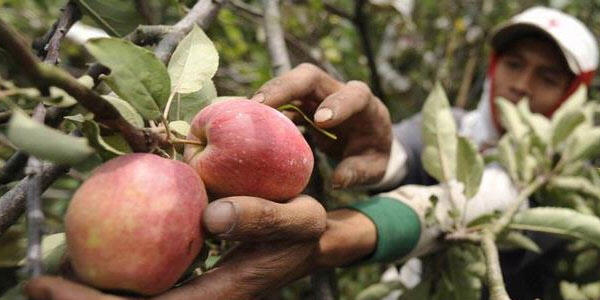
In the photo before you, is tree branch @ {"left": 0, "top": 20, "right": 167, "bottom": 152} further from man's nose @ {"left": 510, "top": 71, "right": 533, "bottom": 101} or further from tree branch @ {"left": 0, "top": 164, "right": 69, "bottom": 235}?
man's nose @ {"left": 510, "top": 71, "right": 533, "bottom": 101}

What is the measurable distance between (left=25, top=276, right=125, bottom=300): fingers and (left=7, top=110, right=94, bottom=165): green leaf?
0.35ft

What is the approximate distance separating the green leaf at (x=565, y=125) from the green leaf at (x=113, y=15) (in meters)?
0.91

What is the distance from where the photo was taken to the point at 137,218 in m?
0.52

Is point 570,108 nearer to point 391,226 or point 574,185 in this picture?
point 574,185

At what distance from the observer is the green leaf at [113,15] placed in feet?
2.82

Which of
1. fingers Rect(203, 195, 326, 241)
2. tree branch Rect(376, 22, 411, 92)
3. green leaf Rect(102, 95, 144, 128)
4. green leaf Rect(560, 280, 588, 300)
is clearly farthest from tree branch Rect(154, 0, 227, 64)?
tree branch Rect(376, 22, 411, 92)

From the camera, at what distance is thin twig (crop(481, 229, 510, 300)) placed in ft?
2.52

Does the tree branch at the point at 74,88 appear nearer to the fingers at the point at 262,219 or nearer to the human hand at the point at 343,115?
the fingers at the point at 262,219

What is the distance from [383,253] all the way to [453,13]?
7.63 ft

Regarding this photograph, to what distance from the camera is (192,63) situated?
671 millimetres

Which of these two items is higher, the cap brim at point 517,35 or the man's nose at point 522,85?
the cap brim at point 517,35

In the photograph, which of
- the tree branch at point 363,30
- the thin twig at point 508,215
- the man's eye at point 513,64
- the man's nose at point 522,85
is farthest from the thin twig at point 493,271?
the man's eye at point 513,64

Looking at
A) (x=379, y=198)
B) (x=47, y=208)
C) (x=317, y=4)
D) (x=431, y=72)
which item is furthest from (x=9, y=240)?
(x=431, y=72)

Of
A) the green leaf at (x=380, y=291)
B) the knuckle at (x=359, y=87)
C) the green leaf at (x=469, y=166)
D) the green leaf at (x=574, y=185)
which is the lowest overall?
the green leaf at (x=380, y=291)
